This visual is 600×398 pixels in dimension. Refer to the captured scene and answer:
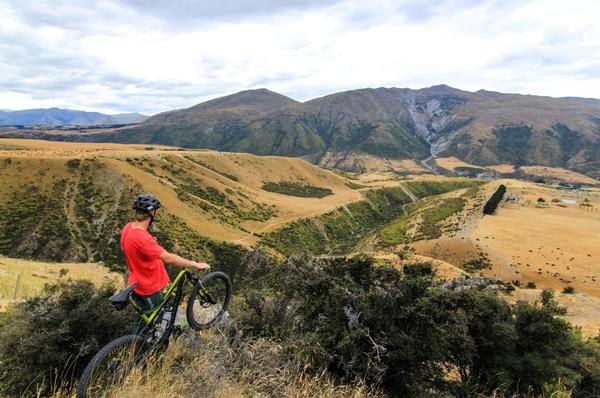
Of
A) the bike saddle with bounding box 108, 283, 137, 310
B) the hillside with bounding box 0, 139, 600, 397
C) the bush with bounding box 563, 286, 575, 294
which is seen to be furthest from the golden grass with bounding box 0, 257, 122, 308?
the bush with bounding box 563, 286, 575, 294

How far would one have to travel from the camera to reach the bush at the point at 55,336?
6.65 meters

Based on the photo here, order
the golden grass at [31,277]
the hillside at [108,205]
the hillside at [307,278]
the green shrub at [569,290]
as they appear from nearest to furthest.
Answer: the hillside at [307,278], the golden grass at [31,277], the green shrub at [569,290], the hillside at [108,205]

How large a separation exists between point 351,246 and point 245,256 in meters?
35.0

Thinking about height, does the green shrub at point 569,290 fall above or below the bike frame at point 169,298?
below

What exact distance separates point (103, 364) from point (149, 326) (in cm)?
97

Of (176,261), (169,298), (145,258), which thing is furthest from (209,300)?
(145,258)

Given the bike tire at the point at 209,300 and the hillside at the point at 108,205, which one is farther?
the hillside at the point at 108,205

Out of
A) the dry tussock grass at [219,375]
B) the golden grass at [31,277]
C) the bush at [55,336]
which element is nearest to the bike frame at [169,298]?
the dry tussock grass at [219,375]

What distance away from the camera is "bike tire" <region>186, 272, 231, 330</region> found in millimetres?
7945

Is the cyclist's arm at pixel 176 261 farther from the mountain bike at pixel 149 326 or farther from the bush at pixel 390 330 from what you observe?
the bush at pixel 390 330

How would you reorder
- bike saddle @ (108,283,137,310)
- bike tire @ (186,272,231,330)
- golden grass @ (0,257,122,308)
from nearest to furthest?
1. bike saddle @ (108,283,137,310)
2. bike tire @ (186,272,231,330)
3. golden grass @ (0,257,122,308)

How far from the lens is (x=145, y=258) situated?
6656 millimetres

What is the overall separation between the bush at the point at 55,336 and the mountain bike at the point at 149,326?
116 centimetres

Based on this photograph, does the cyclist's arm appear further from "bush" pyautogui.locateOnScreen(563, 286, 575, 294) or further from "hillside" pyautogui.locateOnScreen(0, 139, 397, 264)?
"bush" pyautogui.locateOnScreen(563, 286, 575, 294)
